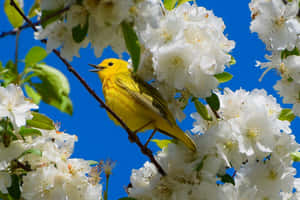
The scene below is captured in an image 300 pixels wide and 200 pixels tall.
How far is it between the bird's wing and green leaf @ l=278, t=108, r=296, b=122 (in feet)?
2.63

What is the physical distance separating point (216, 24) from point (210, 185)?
1.02m

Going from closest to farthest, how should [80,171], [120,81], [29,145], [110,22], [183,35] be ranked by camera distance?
[110,22]
[183,35]
[29,145]
[80,171]
[120,81]

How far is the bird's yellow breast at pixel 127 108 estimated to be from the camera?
3354 millimetres

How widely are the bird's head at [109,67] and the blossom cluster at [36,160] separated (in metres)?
1.28

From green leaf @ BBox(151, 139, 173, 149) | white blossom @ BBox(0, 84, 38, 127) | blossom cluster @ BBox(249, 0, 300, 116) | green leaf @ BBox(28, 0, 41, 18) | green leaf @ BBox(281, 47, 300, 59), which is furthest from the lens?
green leaf @ BBox(151, 139, 173, 149)

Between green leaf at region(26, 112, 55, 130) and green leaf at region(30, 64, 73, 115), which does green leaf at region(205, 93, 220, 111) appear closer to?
green leaf at region(30, 64, 73, 115)

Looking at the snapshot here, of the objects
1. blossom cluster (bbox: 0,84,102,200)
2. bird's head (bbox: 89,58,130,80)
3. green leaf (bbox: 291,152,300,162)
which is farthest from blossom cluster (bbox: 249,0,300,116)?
bird's head (bbox: 89,58,130,80)

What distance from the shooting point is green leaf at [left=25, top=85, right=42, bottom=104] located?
9.80 ft

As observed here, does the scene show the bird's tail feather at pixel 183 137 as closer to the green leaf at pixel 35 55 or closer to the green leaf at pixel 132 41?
the green leaf at pixel 132 41

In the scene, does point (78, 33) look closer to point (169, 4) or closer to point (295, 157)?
point (169, 4)

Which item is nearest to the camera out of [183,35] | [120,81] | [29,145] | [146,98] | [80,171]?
[183,35]

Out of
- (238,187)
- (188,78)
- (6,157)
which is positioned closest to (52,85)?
(6,157)

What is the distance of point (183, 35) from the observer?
7.97ft

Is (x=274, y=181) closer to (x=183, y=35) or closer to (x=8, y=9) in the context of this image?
(x=183, y=35)
